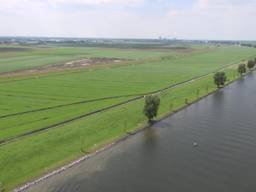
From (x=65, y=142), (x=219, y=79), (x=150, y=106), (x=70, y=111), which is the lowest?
Result: (x=65, y=142)

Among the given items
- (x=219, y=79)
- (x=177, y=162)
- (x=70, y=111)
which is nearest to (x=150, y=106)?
(x=70, y=111)

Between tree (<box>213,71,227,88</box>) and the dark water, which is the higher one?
tree (<box>213,71,227,88</box>)

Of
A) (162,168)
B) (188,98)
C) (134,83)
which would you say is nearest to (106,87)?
(134,83)

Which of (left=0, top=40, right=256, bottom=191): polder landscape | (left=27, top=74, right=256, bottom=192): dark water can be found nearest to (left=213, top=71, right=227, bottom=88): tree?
(left=0, top=40, right=256, bottom=191): polder landscape

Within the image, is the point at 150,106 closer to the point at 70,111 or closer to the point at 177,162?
the point at 70,111

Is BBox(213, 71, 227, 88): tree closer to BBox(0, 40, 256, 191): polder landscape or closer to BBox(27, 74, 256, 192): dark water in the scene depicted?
BBox(0, 40, 256, 191): polder landscape
